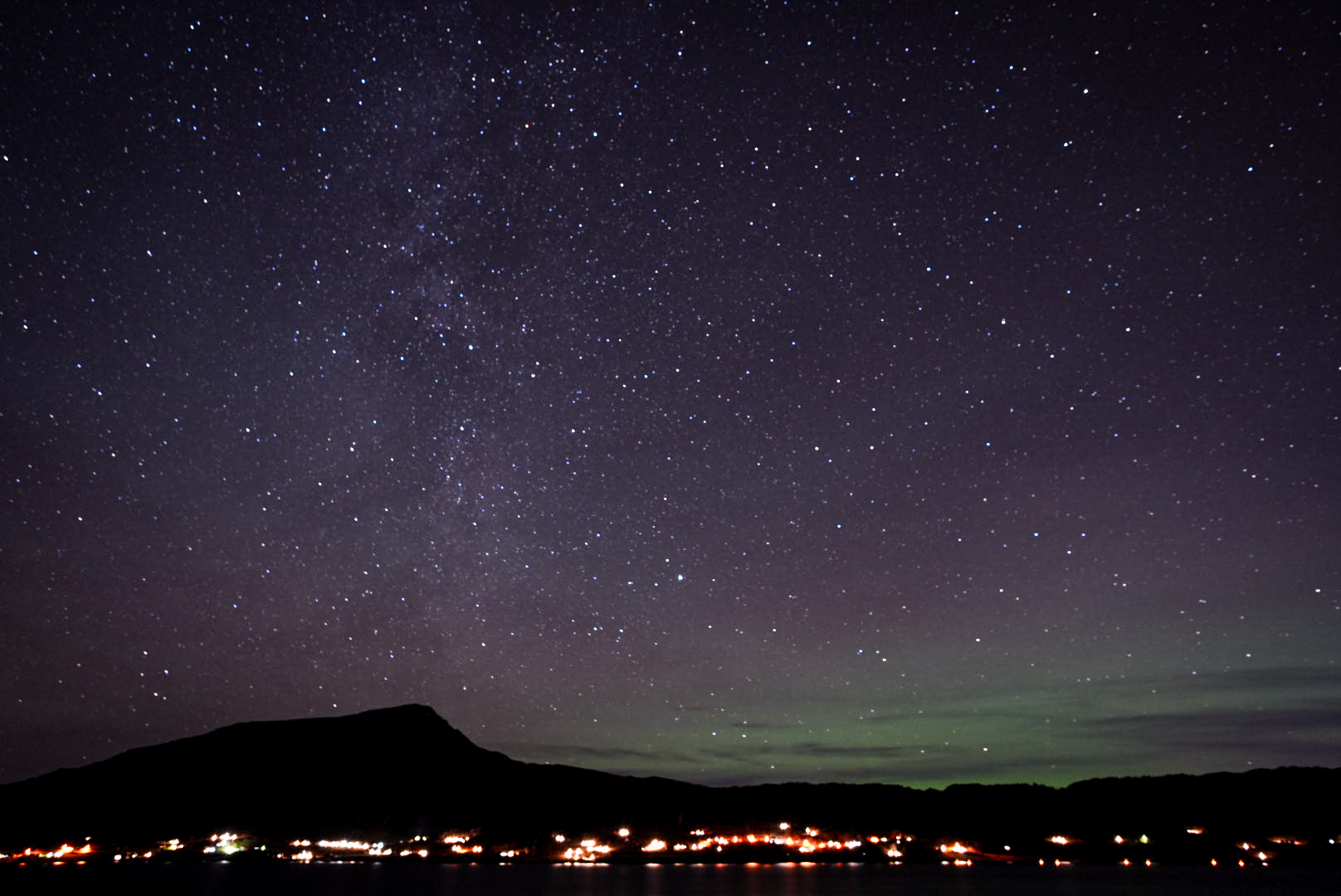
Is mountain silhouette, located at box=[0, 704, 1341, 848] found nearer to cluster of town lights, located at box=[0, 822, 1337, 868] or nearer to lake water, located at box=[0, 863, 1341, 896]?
cluster of town lights, located at box=[0, 822, 1337, 868]

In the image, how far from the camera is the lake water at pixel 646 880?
78438 mm

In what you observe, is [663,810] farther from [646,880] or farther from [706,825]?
[646,880]

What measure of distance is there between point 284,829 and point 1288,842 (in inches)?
7209

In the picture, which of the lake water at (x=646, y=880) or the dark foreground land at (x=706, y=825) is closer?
the lake water at (x=646, y=880)

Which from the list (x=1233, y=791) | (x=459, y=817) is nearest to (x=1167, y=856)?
(x=1233, y=791)

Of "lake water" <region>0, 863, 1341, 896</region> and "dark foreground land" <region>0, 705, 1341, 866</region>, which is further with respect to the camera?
"dark foreground land" <region>0, 705, 1341, 866</region>

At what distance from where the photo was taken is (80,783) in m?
186

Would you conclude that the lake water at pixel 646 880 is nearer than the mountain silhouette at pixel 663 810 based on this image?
Yes

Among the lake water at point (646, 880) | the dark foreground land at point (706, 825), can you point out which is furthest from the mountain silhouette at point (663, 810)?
the lake water at point (646, 880)

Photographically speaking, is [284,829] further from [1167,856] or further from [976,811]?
[1167,856]

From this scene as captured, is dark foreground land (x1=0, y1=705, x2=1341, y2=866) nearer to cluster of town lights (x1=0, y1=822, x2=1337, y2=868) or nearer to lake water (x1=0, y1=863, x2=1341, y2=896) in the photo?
cluster of town lights (x1=0, y1=822, x2=1337, y2=868)

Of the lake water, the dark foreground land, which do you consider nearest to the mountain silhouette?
the dark foreground land

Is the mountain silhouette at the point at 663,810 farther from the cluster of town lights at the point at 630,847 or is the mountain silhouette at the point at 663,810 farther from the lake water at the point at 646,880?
the lake water at the point at 646,880

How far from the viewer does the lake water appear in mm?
78438
